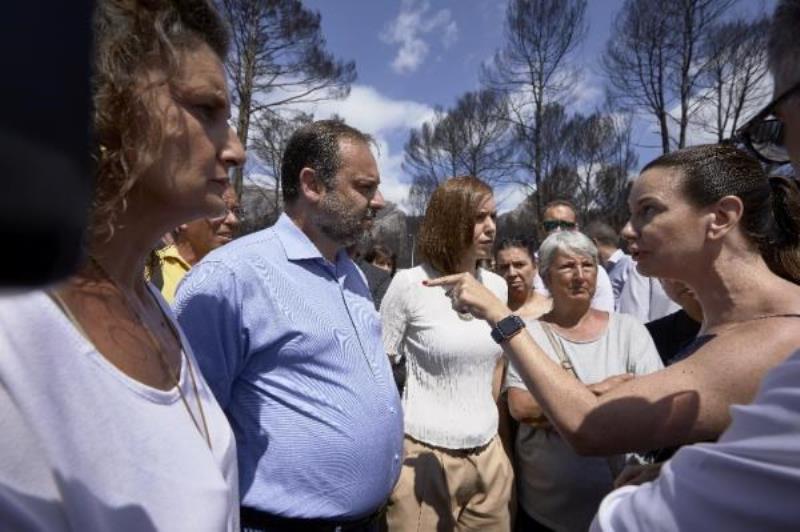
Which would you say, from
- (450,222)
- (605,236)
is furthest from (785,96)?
(605,236)

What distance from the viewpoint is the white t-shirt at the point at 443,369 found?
8.86ft

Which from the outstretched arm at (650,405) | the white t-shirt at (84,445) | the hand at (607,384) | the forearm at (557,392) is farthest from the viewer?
the hand at (607,384)

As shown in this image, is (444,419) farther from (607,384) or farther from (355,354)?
(355,354)

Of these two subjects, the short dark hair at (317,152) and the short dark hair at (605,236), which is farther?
the short dark hair at (605,236)

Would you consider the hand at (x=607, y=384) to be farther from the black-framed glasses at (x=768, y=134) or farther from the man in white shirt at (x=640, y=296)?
the man in white shirt at (x=640, y=296)

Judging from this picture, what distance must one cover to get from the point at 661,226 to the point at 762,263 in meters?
0.29

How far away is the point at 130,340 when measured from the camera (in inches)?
37.7

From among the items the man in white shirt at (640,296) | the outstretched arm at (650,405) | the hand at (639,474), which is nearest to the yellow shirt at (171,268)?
the outstretched arm at (650,405)

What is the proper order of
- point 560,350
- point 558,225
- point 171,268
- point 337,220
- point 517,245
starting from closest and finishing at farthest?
point 337,220 < point 560,350 < point 171,268 < point 517,245 < point 558,225

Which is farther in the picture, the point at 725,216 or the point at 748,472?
the point at 725,216

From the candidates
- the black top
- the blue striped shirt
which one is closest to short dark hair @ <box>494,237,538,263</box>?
the black top

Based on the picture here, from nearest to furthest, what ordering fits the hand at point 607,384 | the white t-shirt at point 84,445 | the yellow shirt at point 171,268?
the white t-shirt at point 84,445
the hand at point 607,384
the yellow shirt at point 171,268

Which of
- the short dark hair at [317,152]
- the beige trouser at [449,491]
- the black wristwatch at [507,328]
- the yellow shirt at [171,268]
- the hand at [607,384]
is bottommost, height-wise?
the beige trouser at [449,491]

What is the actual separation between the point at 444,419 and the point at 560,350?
0.64 m
